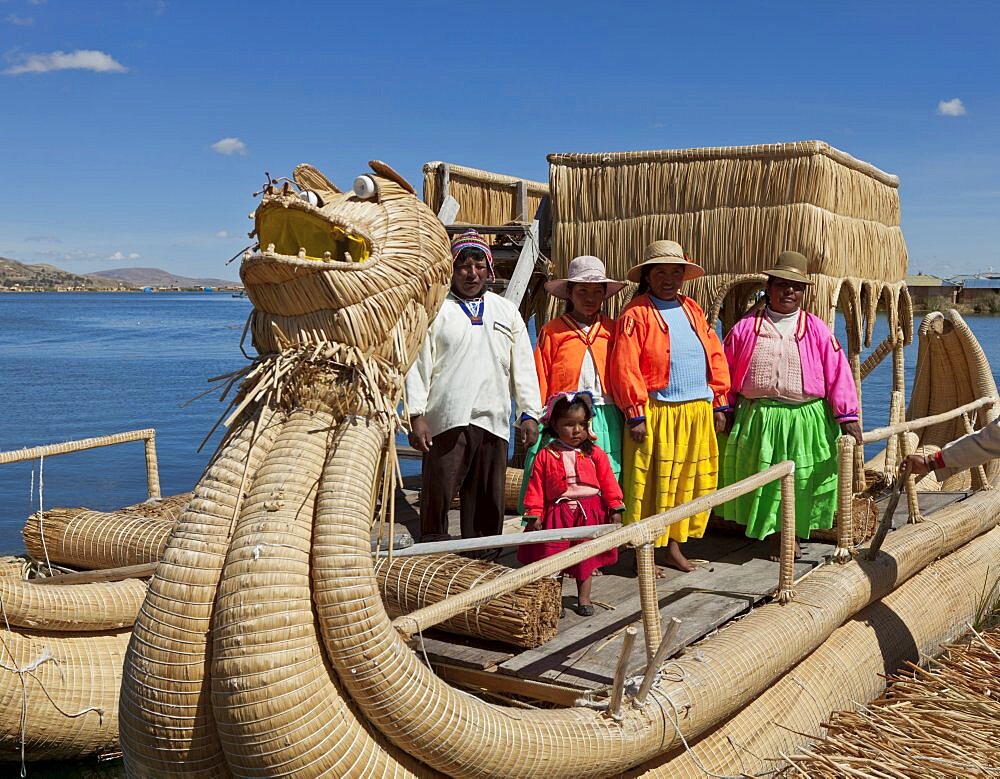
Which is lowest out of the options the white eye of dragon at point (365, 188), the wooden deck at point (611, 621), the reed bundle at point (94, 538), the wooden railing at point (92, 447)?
the wooden deck at point (611, 621)

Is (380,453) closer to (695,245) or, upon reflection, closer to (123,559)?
(123,559)

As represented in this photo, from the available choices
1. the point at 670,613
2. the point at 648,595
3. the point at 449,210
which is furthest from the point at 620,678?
the point at 449,210

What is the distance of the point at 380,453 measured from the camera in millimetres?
2645

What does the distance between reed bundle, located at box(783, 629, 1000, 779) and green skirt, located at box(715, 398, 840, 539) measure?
92 cm

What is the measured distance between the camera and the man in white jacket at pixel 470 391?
4688 mm

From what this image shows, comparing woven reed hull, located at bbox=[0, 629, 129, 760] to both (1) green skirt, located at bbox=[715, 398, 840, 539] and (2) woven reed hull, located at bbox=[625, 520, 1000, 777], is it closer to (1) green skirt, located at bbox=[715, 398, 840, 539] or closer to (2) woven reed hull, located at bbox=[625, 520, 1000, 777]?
(2) woven reed hull, located at bbox=[625, 520, 1000, 777]

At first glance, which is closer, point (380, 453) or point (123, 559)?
point (380, 453)

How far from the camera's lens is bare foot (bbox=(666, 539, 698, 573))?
5.16 meters

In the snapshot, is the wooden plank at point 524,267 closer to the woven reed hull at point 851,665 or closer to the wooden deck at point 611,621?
the wooden deck at point 611,621

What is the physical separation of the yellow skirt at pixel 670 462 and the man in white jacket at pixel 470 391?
25.1 inches

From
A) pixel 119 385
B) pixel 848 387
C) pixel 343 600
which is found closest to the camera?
pixel 343 600

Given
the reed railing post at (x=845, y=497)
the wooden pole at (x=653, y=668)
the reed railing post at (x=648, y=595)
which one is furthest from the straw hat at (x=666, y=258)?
the wooden pole at (x=653, y=668)

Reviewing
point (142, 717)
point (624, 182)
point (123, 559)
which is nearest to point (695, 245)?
point (624, 182)

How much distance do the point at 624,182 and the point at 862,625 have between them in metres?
3.39
